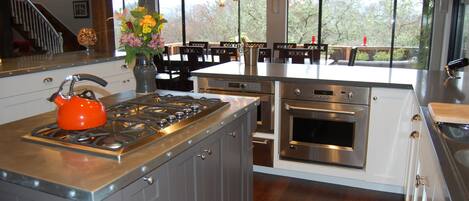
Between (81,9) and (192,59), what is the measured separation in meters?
4.72

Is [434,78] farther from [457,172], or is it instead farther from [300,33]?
[300,33]

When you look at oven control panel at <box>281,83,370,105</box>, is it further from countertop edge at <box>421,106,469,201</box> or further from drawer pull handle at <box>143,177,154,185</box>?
drawer pull handle at <box>143,177,154,185</box>

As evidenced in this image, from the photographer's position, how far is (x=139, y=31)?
214 centimetres

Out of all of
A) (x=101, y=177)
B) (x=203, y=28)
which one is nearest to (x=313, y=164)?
(x=101, y=177)

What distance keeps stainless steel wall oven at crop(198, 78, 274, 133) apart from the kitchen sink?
6.12ft

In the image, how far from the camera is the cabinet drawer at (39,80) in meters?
3.17

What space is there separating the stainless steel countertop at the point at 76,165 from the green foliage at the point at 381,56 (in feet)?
22.1

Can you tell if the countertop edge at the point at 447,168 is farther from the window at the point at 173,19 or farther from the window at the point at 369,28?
the window at the point at 173,19

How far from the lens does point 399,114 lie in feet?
9.27

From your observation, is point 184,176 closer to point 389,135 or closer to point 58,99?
point 58,99

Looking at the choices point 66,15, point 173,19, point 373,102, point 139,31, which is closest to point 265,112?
point 373,102

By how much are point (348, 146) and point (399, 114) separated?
44 centimetres

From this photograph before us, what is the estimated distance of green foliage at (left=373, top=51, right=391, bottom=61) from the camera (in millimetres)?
7605

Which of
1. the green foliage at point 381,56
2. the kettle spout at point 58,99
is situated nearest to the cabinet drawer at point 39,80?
the kettle spout at point 58,99
